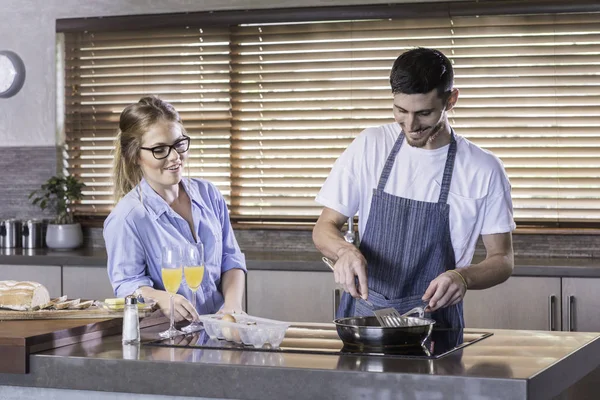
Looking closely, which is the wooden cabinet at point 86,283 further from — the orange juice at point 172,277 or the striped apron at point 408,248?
the orange juice at point 172,277

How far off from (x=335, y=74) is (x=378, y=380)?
3210 mm

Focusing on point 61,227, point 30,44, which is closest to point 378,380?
point 61,227

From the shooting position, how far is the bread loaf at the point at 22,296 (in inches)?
99.7

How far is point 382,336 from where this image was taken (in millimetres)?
2174

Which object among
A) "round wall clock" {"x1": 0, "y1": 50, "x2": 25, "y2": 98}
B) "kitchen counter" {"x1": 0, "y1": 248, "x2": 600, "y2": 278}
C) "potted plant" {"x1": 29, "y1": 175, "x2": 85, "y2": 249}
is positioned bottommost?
"kitchen counter" {"x1": 0, "y1": 248, "x2": 600, "y2": 278}

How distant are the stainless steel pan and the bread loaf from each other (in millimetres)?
857

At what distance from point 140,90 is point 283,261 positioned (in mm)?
1466

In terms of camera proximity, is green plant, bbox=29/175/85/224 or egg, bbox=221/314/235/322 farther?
green plant, bbox=29/175/85/224

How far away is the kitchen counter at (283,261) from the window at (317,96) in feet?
1.09

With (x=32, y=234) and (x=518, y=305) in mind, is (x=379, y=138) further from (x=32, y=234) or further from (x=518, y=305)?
(x=32, y=234)

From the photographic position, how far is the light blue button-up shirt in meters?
2.88

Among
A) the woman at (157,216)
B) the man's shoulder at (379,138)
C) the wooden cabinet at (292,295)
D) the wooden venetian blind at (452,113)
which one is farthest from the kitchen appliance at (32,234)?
the man's shoulder at (379,138)

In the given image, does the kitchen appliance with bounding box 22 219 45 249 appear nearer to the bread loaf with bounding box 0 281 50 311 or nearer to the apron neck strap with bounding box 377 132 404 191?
the bread loaf with bounding box 0 281 50 311

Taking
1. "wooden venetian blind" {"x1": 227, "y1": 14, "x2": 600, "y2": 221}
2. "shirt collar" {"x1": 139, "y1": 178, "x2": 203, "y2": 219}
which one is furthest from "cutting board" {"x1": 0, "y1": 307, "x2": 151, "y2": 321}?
"wooden venetian blind" {"x1": 227, "y1": 14, "x2": 600, "y2": 221}
